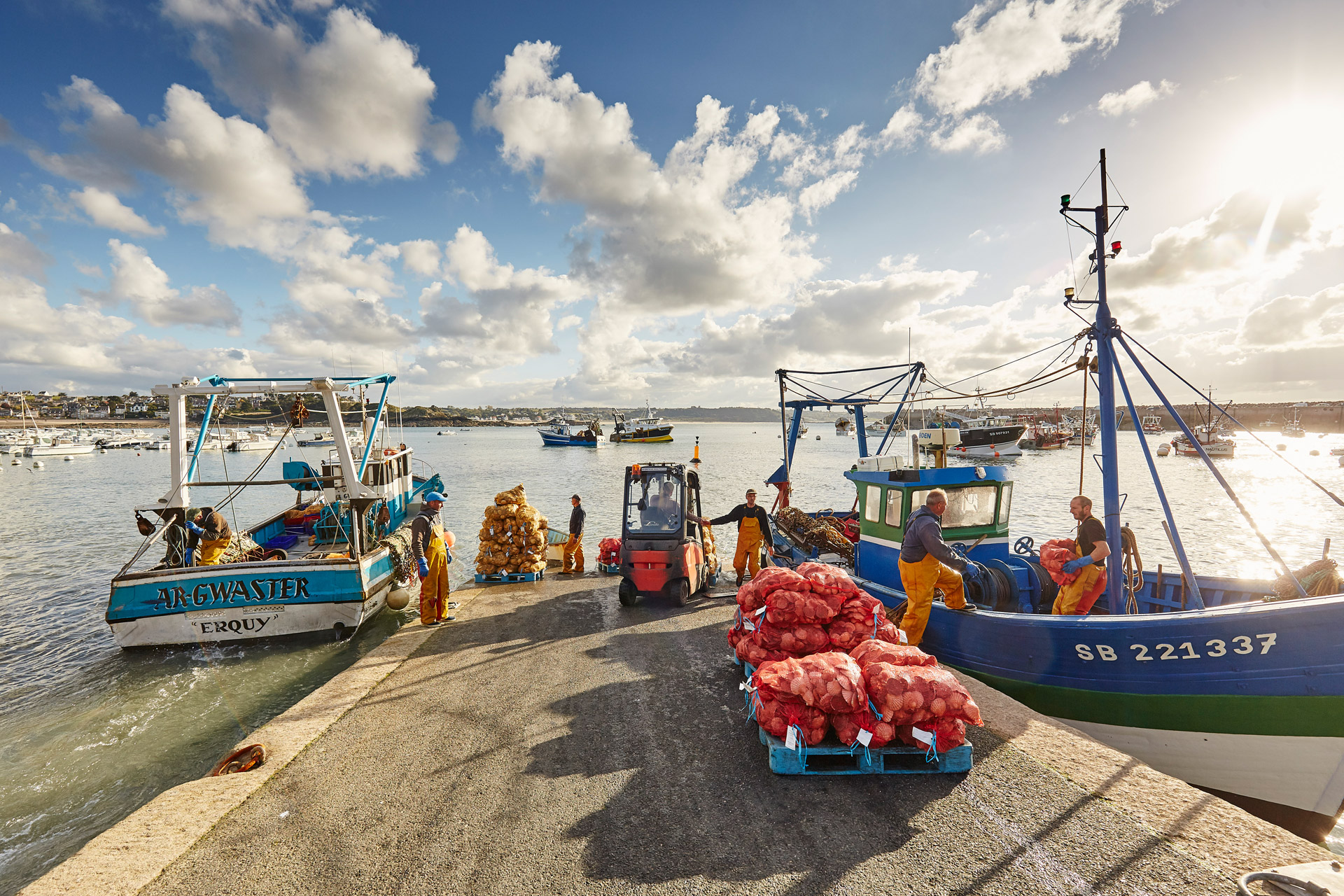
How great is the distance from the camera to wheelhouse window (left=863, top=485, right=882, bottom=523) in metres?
8.31

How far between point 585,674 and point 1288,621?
6634mm

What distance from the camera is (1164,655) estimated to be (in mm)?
5195

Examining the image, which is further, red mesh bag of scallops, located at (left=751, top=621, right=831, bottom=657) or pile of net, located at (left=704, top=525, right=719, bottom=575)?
pile of net, located at (left=704, top=525, right=719, bottom=575)

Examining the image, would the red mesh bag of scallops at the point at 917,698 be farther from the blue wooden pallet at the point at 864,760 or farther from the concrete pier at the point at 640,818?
the concrete pier at the point at 640,818

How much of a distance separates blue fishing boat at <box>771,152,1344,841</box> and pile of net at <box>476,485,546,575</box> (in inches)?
263

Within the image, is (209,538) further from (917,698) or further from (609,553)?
(917,698)

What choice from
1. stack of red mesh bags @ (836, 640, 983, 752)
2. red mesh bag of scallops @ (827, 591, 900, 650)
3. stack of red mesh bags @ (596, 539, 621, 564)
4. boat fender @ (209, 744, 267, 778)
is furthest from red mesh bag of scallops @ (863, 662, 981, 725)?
stack of red mesh bags @ (596, 539, 621, 564)

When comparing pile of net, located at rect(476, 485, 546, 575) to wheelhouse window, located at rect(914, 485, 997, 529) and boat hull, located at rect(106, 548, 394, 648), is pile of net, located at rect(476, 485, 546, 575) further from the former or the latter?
wheelhouse window, located at rect(914, 485, 997, 529)

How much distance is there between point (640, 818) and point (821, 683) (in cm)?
164

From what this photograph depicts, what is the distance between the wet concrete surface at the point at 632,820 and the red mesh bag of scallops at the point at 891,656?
827 millimetres

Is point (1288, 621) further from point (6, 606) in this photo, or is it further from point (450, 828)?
point (6, 606)

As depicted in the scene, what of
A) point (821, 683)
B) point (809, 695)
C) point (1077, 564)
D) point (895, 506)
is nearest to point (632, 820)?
point (809, 695)

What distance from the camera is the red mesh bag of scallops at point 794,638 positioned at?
5.30m

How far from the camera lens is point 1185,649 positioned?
16.7ft
